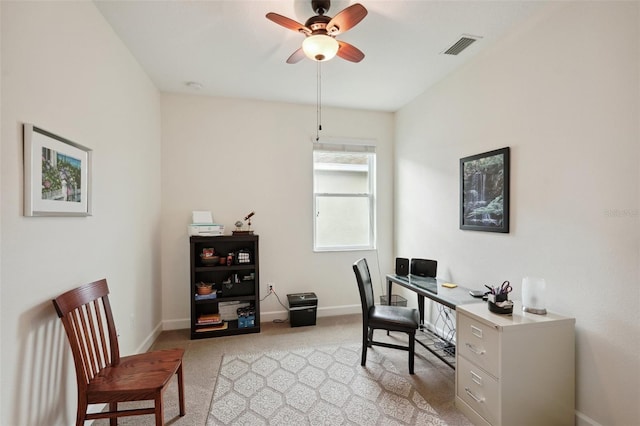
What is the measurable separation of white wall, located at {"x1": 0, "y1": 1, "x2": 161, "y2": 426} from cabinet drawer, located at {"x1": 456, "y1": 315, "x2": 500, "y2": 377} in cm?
248

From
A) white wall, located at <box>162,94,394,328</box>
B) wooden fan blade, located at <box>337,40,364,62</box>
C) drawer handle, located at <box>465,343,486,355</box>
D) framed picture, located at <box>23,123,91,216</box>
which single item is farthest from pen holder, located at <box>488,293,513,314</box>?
framed picture, located at <box>23,123,91,216</box>

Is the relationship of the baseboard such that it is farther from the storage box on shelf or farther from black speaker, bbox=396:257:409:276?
the storage box on shelf

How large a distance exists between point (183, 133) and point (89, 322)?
8.11 ft

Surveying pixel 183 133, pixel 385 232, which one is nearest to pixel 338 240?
pixel 385 232

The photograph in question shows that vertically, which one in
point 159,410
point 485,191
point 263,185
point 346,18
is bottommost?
point 159,410

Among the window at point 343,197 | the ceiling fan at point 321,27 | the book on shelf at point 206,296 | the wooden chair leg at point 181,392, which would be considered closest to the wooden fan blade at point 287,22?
the ceiling fan at point 321,27

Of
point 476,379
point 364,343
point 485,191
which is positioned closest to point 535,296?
point 476,379

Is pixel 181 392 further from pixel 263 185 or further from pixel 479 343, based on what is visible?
pixel 263 185

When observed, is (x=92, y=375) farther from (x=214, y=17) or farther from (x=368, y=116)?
(x=368, y=116)

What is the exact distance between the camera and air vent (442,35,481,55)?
2430 millimetres

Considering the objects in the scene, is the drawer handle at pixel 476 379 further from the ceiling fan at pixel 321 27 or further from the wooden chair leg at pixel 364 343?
the ceiling fan at pixel 321 27

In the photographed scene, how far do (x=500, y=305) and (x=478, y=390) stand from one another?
0.57 m

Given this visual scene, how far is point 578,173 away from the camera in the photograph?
74.7 inches

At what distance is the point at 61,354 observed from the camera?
1649mm
